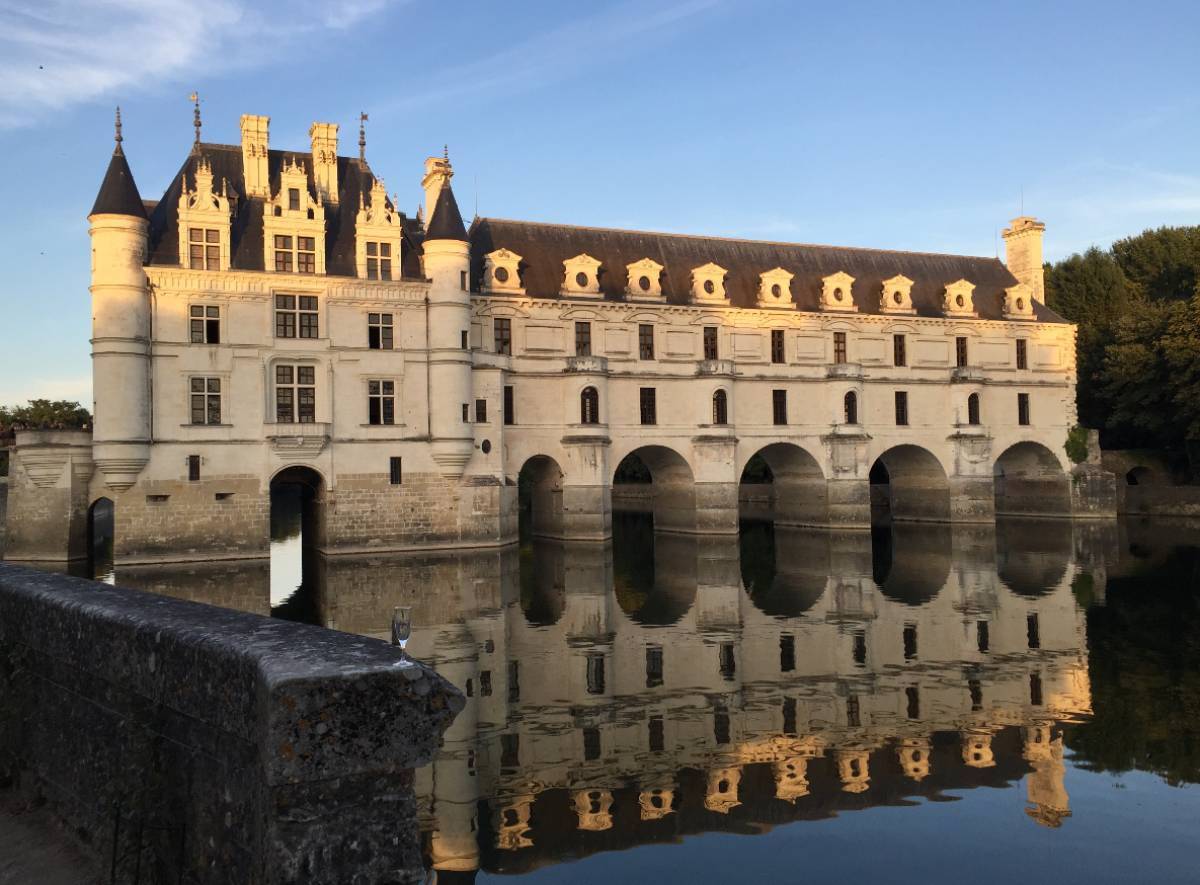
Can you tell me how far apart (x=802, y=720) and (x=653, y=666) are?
3.97m

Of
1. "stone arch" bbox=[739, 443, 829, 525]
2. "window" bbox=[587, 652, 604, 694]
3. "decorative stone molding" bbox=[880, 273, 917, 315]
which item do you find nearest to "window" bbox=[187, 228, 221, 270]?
"window" bbox=[587, 652, 604, 694]

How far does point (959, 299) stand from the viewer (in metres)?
46.5

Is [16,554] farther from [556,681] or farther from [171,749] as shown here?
[171,749]

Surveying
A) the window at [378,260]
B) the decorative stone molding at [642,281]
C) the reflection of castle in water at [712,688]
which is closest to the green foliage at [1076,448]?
the reflection of castle in water at [712,688]

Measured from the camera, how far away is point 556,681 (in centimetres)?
1534

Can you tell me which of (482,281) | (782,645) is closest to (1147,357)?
(482,281)

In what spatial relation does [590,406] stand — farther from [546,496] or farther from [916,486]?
[916,486]

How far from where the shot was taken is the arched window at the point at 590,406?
126ft

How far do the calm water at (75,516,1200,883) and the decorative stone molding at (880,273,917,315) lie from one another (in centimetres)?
2003

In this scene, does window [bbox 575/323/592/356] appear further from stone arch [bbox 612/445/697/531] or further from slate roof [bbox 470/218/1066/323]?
stone arch [bbox 612/445/697/531]

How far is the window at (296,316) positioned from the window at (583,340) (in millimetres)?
11001

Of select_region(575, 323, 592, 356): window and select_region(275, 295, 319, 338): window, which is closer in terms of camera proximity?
select_region(275, 295, 319, 338): window

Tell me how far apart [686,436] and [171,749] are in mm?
35898

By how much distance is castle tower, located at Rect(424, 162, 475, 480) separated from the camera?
34094 millimetres
